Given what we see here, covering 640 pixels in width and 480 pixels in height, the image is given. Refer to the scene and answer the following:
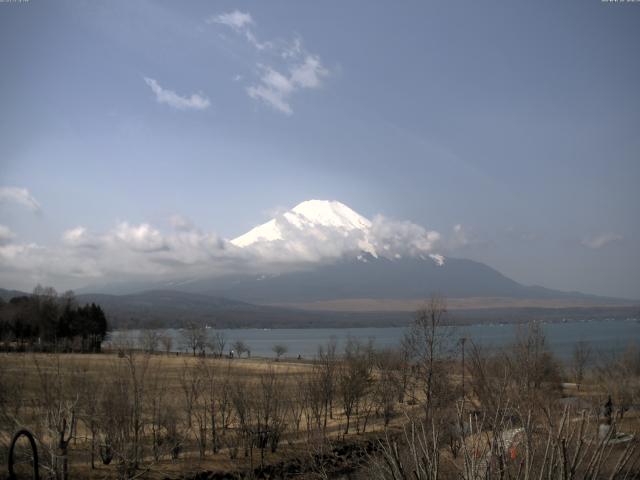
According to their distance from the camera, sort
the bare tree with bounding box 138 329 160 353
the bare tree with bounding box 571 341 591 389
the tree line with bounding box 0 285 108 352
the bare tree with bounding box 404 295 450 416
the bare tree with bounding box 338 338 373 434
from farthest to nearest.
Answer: the tree line with bounding box 0 285 108 352 < the bare tree with bounding box 571 341 591 389 < the bare tree with bounding box 138 329 160 353 < the bare tree with bounding box 338 338 373 434 < the bare tree with bounding box 404 295 450 416

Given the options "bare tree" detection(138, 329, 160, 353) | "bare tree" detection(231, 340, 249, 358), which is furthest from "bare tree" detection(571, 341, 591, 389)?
"bare tree" detection(231, 340, 249, 358)

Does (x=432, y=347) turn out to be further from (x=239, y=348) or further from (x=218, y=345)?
(x=218, y=345)

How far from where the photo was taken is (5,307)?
312 feet

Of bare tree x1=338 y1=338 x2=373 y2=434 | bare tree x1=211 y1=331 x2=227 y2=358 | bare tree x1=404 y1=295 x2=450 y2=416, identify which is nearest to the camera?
bare tree x1=404 y1=295 x2=450 y2=416

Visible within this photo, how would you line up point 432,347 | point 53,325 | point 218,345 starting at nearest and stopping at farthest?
point 432,347 < point 53,325 < point 218,345

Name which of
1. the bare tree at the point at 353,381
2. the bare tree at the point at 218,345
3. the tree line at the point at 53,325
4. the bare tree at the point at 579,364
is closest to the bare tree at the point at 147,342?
the bare tree at the point at 218,345

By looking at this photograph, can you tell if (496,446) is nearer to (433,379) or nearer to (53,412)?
(53,412)

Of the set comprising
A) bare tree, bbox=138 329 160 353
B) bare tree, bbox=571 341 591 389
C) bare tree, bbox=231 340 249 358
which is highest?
bare tree, bbox=138 329 160 353

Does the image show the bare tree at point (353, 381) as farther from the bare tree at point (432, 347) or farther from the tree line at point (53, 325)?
the tree line at point (53, 325)

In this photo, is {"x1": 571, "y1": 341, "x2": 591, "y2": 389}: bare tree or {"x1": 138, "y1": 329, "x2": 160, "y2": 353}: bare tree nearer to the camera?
{"x1": 138, "y1": 329, "x2": 160, "y2": 353}: bare tree

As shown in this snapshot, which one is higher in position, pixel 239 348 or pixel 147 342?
pixel 147 342

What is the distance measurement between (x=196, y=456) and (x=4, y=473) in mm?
9830

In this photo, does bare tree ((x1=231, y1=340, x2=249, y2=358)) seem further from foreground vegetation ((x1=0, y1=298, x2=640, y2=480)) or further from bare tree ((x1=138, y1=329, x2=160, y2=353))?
foreground vegetation ((x1=0, y1=298, x2=640, y2=480))

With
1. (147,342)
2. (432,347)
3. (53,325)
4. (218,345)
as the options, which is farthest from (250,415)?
(218,345)
